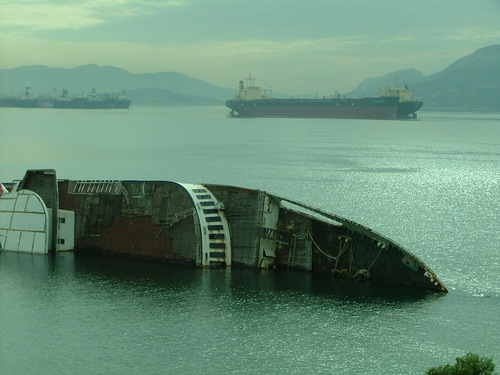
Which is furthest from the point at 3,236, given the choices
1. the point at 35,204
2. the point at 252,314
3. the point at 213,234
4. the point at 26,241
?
the point at 252,314

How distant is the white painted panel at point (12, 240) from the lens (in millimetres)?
47281

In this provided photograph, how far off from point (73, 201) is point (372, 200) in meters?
35.4

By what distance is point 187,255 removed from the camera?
43.9 meters

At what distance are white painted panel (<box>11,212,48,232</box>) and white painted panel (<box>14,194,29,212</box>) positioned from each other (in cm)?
29

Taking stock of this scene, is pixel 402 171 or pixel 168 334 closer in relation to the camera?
pixel 168 334

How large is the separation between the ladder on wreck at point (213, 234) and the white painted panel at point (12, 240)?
37.1 ft

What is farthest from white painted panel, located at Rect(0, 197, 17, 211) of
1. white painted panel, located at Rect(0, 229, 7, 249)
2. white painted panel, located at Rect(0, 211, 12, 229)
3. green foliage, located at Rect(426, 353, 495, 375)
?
green foliage, located at Rect(426, 353, 495, 375)

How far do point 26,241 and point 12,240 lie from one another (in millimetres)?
975

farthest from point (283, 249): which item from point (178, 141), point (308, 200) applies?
point (178, 141)

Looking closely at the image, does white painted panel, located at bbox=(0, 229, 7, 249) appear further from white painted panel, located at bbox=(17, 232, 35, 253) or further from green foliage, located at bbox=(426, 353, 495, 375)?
green foliage, located at bbox=(426, 353, 495, 375)

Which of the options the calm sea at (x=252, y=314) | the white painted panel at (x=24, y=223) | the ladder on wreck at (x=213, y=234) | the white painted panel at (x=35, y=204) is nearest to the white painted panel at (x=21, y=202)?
the white painted panel at (x=24, y=223)

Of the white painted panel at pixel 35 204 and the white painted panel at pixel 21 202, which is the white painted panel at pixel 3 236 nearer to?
the white painted panel at pixel 21 202

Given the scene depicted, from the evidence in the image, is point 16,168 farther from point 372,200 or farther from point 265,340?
point 265,340

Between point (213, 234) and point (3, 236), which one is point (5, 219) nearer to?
point (3, 236)
